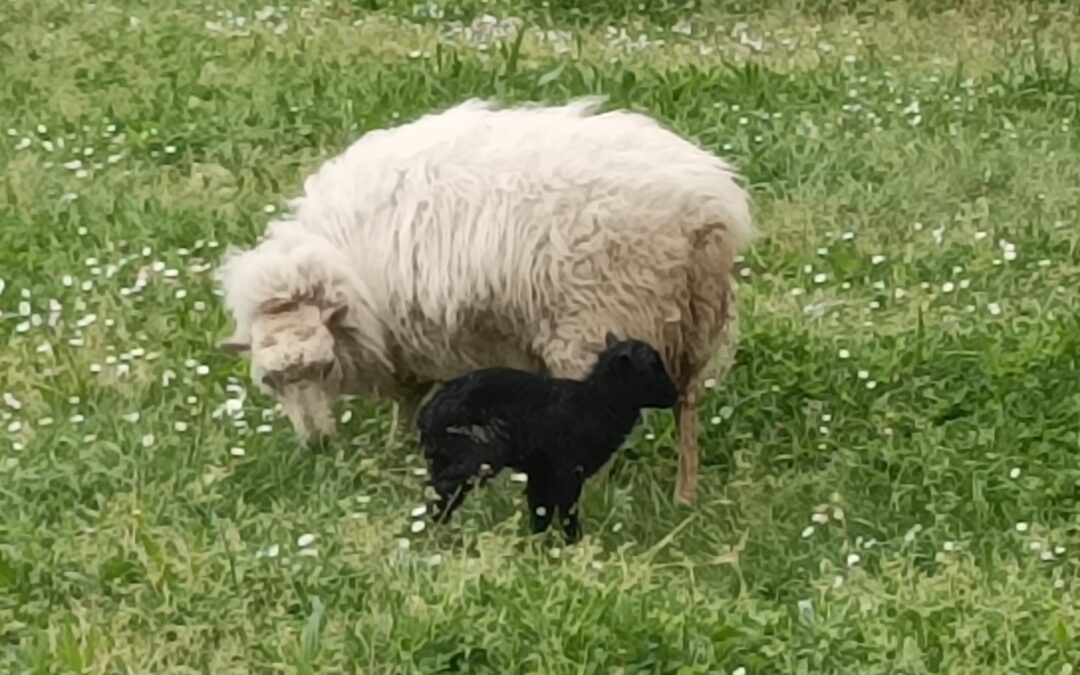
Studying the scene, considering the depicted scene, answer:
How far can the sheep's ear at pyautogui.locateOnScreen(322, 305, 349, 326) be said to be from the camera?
534cm

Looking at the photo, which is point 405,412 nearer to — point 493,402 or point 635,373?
point 493,402

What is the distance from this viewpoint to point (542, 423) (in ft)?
16.1

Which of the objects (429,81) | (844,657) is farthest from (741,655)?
(429,81)

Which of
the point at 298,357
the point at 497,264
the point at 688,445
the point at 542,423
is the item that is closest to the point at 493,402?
the point at 542,423

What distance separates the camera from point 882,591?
187 inches

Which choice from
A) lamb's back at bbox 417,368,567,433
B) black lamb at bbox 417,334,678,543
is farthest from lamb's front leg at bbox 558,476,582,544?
lamb's back at bbox 417,368,567,433

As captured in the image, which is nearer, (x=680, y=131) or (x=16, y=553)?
(x=16, y=553)

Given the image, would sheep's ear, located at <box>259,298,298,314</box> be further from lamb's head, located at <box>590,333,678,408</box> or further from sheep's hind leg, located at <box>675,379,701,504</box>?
sheep's hind leg, located at <box>675,379,701,504</box>

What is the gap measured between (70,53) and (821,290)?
13.3 feet

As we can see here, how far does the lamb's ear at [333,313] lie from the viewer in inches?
210

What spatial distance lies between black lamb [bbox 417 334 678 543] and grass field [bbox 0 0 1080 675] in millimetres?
151

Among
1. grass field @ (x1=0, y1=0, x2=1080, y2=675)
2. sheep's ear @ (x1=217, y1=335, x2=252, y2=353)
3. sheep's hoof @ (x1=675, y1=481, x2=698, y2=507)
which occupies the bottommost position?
sheep's hoof @ (x1=675, y1=481, x2=698, y2=507)

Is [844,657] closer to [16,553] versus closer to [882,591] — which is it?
[882,591]

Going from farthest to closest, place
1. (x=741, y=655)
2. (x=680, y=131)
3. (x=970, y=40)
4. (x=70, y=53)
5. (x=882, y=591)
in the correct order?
(x=970, y=40) → (x=70, y=53) → (x=680, y=131) → (x=882, y=591) → (x=741, y=655)
